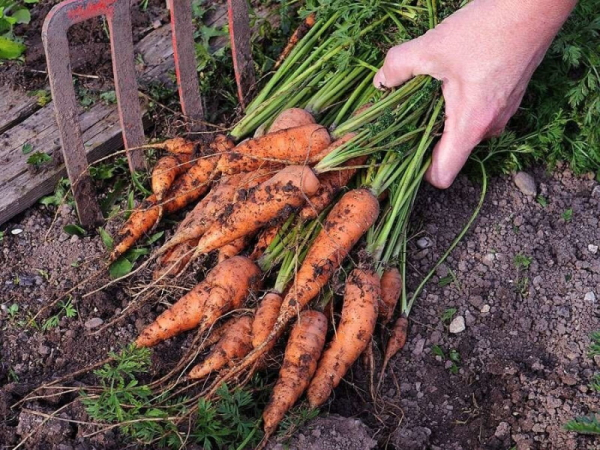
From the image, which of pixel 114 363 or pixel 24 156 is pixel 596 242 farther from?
pixel 24 156

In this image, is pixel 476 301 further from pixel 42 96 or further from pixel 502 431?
pixel 42 96

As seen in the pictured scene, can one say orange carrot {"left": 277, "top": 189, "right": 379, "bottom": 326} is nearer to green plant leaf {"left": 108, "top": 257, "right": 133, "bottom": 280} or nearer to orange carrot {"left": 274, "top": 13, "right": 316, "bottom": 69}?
green plant leaf {"left": 108, "top": 257, "right": 133, "bottom": 280}

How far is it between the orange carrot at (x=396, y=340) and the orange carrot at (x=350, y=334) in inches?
3.8

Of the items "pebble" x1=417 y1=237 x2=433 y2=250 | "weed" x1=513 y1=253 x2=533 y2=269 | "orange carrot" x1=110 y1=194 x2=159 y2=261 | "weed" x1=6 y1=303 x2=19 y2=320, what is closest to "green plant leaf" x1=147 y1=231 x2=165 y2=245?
"orange carrot" x1=110 y1=194 x2=159 y2=261

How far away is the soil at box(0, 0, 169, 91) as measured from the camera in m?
3.65

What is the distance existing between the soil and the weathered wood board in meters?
0.10

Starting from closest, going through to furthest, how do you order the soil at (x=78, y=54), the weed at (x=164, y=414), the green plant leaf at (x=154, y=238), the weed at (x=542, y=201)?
the weed at (x=164, y=414)
the green plant leaf at (x=154, y=238)
the weed at (x=542, y=201)
the soil at (x=78, y=54)

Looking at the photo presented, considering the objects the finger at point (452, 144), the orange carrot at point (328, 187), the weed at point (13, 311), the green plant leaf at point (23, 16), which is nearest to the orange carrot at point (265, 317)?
the orange carrot at point (328, 187)

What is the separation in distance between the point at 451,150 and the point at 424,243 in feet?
1.29

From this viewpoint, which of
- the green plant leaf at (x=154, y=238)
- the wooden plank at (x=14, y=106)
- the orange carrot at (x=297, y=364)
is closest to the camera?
the orange carrot at (x=297, y=364)

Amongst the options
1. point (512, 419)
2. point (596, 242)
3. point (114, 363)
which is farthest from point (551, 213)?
point (114, 363)

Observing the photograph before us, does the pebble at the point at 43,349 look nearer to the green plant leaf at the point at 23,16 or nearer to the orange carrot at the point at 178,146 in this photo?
the orange carrot at the point at 178,146

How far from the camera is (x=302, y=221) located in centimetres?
296

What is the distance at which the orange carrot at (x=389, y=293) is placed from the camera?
2911 mm
